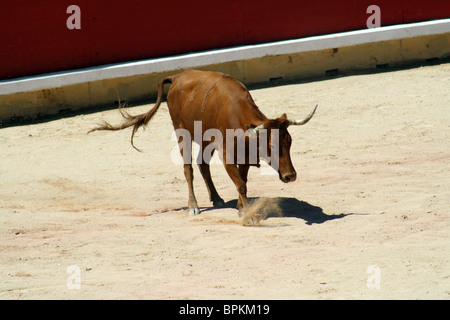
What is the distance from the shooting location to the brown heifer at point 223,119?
234 inches

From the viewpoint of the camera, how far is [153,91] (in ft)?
36.5

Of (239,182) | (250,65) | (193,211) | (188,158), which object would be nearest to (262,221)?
(239,182)

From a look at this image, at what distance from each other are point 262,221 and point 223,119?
941 mm

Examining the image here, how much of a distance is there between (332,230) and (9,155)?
5.19 m

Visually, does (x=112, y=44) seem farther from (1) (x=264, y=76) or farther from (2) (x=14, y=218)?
(2) (x=14, y=218)

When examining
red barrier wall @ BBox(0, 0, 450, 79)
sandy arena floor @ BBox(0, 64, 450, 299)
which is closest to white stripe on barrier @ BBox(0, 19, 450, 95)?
red barrier wall @ BBox(0, 0, 450, 79)

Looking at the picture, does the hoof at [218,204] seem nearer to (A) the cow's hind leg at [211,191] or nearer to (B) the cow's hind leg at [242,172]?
(A) the cow's hind leg at [211,191]

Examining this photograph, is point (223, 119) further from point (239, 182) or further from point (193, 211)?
point (193, 211)

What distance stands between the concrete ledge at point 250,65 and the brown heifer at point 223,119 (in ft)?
13.3

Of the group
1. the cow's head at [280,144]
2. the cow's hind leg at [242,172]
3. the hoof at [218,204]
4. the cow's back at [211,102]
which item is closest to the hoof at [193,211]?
the hoof at [218,204]

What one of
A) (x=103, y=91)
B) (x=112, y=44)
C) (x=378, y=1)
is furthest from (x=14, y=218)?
(x=378, y=1)

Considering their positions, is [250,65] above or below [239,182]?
above

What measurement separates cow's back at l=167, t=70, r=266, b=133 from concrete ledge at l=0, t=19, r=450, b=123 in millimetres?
4071

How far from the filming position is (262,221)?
616cm
